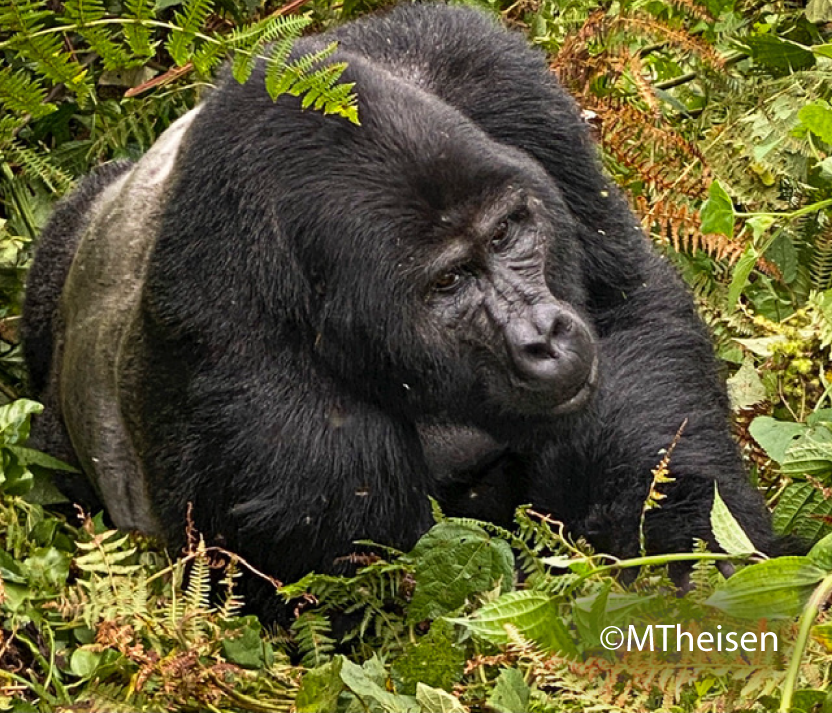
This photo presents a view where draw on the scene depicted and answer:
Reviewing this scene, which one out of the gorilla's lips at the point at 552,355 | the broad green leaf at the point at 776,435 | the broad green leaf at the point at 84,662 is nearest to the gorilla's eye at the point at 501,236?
the gorilla's lips at the point at 552,355

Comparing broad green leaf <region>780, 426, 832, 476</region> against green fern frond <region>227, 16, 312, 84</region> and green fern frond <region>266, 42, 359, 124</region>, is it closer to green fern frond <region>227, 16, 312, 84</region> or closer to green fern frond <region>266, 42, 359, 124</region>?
green fern frond <region>266, 42, 359, 124</region>

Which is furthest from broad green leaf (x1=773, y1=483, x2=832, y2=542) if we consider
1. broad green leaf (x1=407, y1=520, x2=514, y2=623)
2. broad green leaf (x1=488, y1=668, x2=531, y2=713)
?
broad green leaf (x1=488, y1=668, x2=531, y2=713)

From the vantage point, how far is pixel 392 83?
3434 millimetres

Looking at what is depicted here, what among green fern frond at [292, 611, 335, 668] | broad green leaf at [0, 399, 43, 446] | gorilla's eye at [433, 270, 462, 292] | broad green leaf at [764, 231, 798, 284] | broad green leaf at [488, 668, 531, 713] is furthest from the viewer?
broad green leaf at [764, 231, 798, 284]

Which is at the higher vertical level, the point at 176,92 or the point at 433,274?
the point at 433,274

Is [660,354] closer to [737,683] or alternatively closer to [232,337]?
[232,337]

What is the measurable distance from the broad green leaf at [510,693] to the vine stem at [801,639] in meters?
0.68

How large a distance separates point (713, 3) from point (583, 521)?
2.06 m

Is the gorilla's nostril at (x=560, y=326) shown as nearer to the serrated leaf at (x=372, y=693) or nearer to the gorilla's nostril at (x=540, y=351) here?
the gorilla's nostril at (x=540, y=351)

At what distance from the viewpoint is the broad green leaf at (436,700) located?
8.43 feet

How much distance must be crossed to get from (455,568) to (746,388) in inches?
53.4

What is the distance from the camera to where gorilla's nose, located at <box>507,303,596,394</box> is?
3203 millimetres

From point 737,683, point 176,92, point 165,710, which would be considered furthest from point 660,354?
point 176,92

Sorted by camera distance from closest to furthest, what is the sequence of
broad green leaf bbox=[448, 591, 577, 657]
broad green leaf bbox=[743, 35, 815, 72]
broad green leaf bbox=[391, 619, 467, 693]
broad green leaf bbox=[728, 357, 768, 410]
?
broad green leaf bbox=[448, 591, 577, 657] → broad green leaf bbox=[391, 619, 467, 693] → broad green leaf bbox=[728, 357, 768, 410] → broad green leaf bbox=[743, 35, 815, 72]
